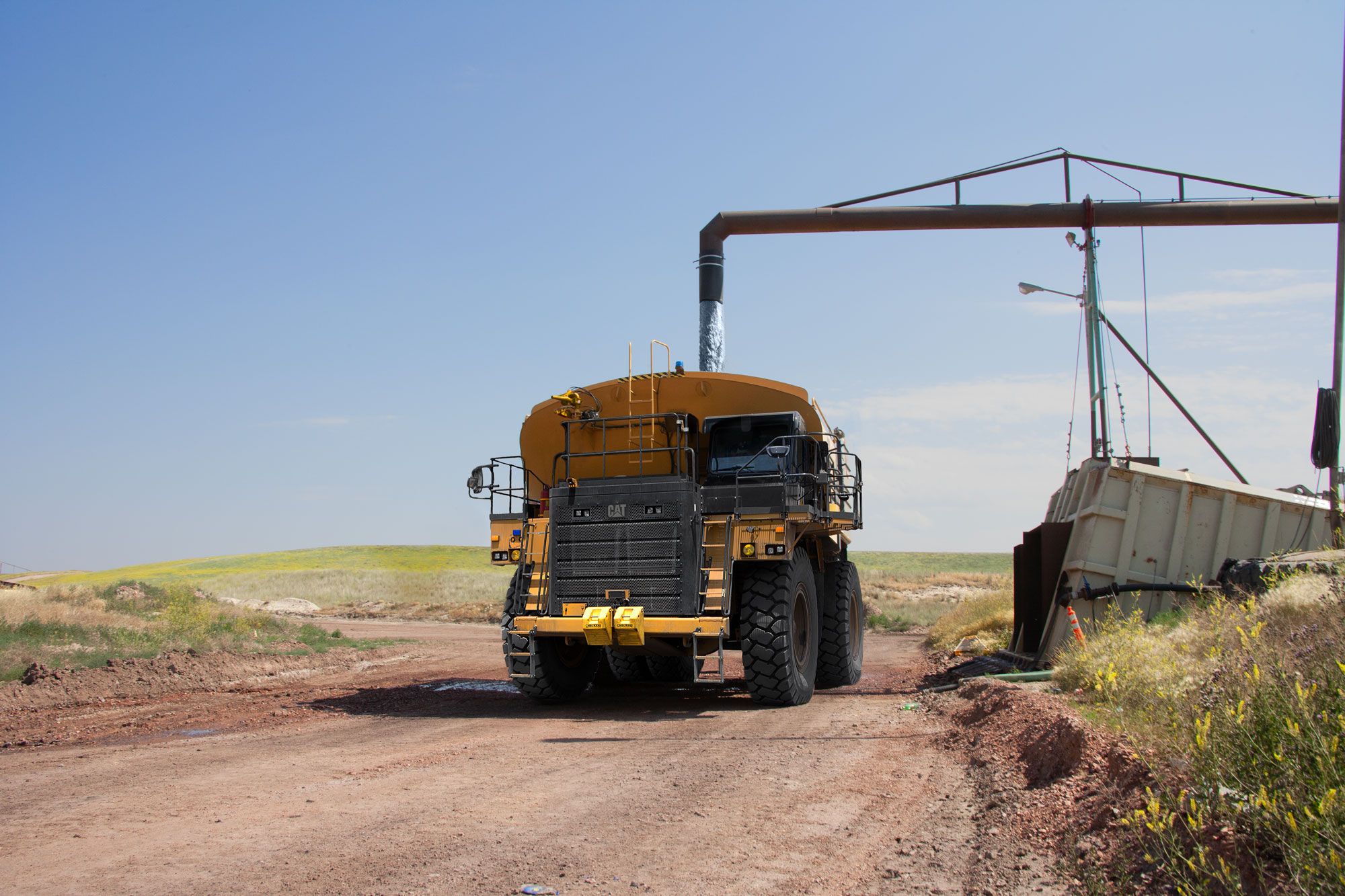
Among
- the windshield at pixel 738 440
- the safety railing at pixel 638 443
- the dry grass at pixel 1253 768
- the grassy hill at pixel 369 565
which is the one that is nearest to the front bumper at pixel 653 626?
the safety railing at pixel 638 443

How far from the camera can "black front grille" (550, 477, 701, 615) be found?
11.5 m

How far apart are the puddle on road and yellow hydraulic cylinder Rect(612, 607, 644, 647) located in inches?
146

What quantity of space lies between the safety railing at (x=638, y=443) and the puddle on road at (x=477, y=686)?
3.48 metres

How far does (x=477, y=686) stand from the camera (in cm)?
1538

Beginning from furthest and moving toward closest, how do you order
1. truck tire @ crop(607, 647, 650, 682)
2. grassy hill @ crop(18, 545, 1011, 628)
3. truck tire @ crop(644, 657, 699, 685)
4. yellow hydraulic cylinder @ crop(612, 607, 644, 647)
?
1. grassy hill @ crop(18, 545, 1011, 628)
2. truck tire @ crop(644, 657, 699, 685)
3. truck tire @ crop(607, 647, 650, 682)
4. yellow hydraulic cylinder @ crop(612, 607, 644, 647)

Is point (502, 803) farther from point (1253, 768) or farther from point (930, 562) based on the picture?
point (930, 562)

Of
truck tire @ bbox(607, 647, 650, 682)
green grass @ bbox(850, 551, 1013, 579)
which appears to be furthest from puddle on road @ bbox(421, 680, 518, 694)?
green grass @ bbox(850, 551, 1013, 579)

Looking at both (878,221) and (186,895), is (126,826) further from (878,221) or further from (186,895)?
(878,221)

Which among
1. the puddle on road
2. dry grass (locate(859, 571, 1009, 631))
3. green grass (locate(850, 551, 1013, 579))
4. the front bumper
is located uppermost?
the front bumper

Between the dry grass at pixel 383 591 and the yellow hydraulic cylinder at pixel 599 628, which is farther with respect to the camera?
the dry grass at pixel 383 591

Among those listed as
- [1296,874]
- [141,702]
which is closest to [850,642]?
[141,702]

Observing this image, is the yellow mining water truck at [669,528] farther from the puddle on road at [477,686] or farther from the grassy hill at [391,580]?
the grassy hill at [391,580]

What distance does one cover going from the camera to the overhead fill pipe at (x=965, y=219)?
18.0 metres

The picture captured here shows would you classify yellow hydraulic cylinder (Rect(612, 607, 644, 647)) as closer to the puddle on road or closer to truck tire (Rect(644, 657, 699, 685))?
the puddle on road
